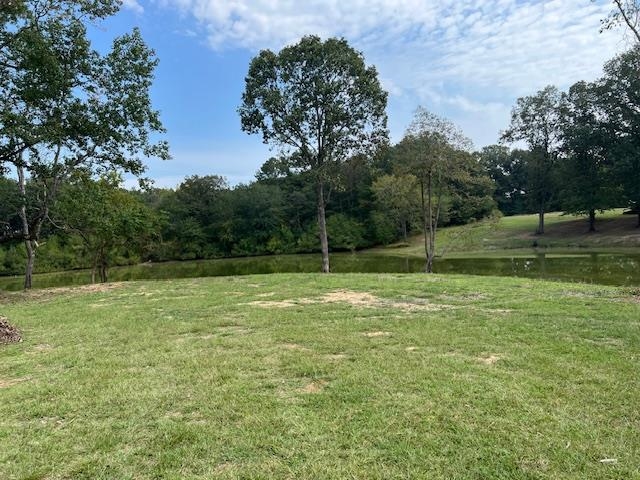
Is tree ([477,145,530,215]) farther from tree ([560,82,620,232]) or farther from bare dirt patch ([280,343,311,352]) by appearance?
bare dirt patch ([280,343,311,352])

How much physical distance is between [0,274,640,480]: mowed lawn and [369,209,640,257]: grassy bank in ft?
82.1

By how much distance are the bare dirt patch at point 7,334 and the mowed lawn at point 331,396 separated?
32 cm

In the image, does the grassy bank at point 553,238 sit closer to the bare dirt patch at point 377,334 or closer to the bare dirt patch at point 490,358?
the bare dirt patch at point 377,334

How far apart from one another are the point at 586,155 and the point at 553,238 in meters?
8.19

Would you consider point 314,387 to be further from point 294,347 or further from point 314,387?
point 294,347

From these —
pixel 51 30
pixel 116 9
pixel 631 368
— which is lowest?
pixel 631 368

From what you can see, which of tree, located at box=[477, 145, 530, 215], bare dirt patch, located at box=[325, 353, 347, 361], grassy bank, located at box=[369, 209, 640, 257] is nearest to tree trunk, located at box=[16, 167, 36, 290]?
bare dirt patch, located at box=[325, 353, 347, 361]

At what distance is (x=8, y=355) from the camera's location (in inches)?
251

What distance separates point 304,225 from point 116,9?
164 ft

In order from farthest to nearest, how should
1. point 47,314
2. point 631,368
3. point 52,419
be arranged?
point 47,314 → point 631,368 → point 52,419

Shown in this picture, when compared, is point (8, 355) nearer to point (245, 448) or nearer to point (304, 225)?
point (245, 448)

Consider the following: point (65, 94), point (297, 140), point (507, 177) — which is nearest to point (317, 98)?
point (297, 140)

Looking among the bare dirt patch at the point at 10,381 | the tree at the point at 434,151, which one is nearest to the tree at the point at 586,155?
the tree at the point at 434,151

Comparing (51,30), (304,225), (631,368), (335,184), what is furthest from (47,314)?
(304,225)
